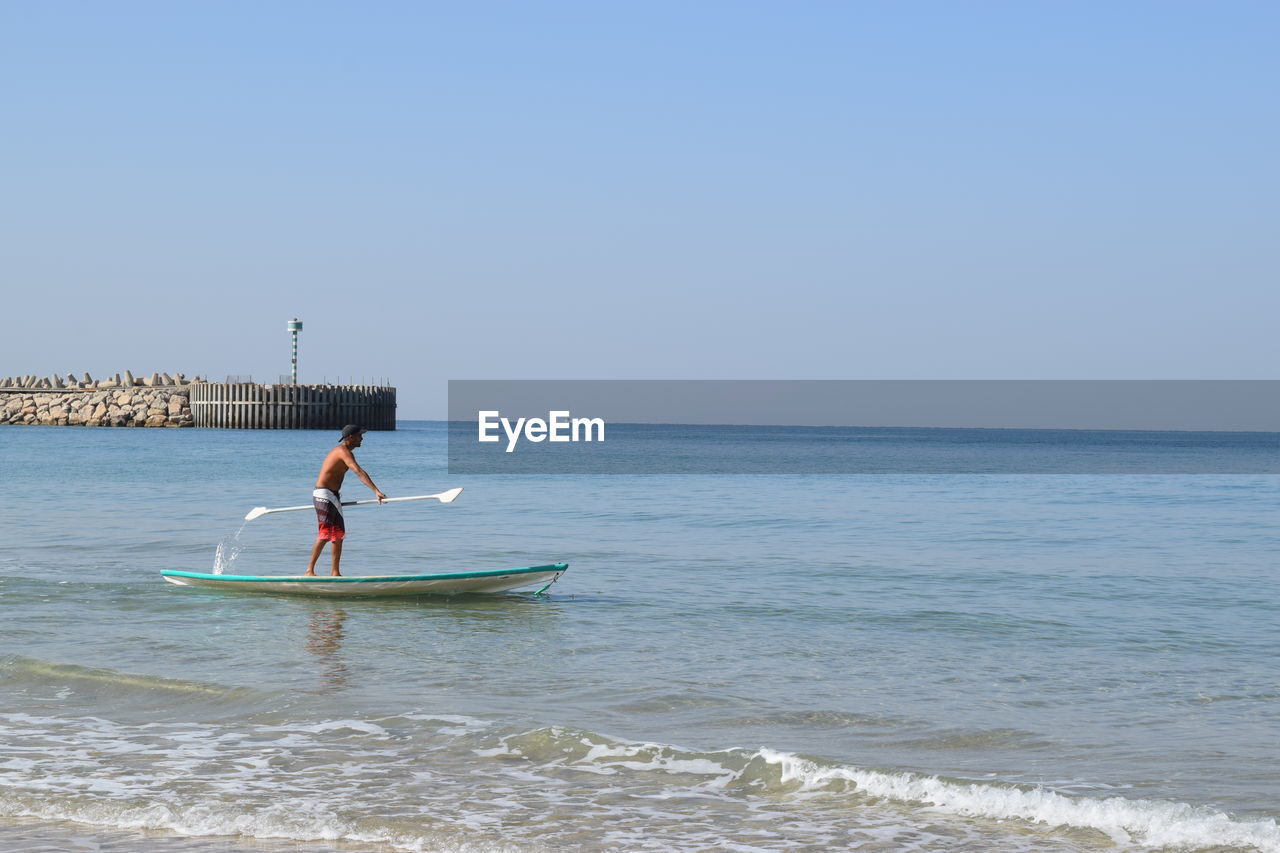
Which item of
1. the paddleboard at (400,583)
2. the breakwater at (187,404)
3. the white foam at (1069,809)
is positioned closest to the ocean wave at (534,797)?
the white foam at (1069,809)

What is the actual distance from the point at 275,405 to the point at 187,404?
37.1ft

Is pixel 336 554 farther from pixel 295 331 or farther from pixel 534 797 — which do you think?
pixel 295 331

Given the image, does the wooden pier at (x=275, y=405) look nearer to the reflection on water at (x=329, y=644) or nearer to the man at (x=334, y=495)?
the man at (x=334, y=495)

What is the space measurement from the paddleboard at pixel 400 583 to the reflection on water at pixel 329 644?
0.65 m

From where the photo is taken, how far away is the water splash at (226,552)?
1760 cm

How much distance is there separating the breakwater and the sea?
3284 inches

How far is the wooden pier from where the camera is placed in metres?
103

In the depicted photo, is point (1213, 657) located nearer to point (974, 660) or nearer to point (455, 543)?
point (974, 660)

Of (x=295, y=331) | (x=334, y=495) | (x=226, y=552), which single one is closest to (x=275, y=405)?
(x=295, y=331)

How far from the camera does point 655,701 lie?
9203 mm

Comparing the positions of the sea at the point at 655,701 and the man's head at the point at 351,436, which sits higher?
the man's head at the point at 351,436

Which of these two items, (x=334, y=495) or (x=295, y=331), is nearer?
(x=334, y=495)

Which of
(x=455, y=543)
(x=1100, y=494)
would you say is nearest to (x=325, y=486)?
(x=455, y=543)

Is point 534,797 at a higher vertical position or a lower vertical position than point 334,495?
lower
